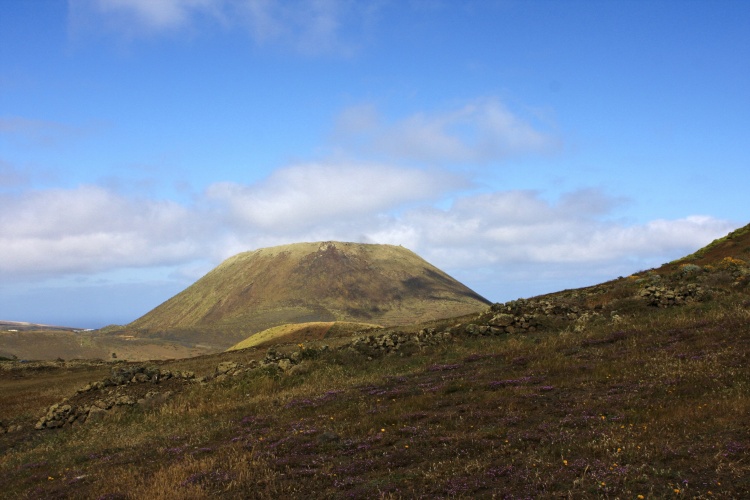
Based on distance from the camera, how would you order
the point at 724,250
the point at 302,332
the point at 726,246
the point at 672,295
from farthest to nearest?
the point at 302,332 < the point at 726,246 < the point at 724,250 < the point at 672,295

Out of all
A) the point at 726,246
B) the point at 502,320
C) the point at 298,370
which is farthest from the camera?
the point at 726,246

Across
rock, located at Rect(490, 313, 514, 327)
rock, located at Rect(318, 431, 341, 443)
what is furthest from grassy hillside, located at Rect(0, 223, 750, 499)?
rock, located at Rect(490, 313, 514, 327)

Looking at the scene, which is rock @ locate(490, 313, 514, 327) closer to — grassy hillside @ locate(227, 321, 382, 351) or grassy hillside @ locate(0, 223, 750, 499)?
grassy hillside @ locate(0, 223, 750, 499)

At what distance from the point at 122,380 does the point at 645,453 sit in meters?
25.6

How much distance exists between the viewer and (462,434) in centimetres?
1127

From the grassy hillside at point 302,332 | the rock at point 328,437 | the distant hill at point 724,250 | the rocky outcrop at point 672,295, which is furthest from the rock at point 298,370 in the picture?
the distant hill at point 724,250

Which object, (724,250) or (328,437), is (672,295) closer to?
(328,437)

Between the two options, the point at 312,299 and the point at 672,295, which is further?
the point at 312,299

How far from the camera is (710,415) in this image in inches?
406

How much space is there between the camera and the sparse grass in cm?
853

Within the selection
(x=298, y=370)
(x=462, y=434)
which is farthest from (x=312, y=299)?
(x=462, y=434)

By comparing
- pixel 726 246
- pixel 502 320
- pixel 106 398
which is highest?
pixel 726 246

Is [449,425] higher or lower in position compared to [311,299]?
lower

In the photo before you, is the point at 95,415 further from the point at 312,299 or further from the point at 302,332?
the point at 312,299
